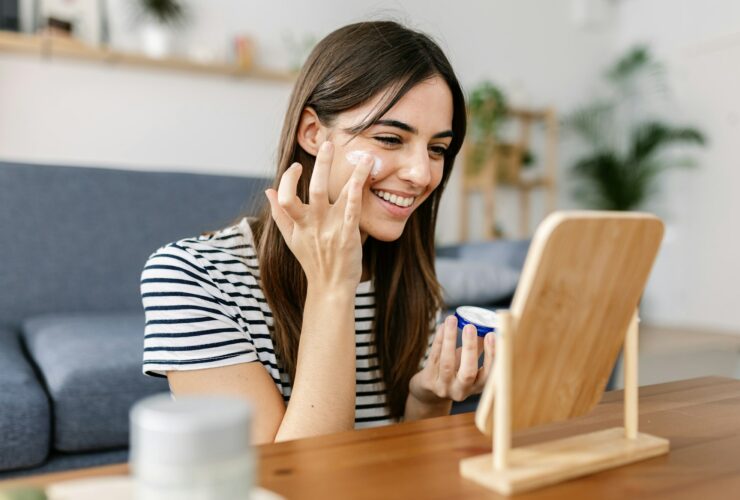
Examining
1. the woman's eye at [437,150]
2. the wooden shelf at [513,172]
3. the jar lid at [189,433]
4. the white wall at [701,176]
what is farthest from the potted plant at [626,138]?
the jar lid at [189,433]

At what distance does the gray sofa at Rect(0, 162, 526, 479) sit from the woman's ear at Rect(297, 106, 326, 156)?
25 centimetres

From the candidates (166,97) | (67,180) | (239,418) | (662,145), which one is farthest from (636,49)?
(239,418)

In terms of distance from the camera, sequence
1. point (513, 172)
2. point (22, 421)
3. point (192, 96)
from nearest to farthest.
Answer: point (22, 421)
point (192, 96)
point (513, 172)

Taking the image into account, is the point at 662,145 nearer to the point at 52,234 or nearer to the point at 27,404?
the point at 52,234

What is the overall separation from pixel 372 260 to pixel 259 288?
0.26 metres

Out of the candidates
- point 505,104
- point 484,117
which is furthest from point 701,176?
point 484,117

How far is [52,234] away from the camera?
6.87 feet

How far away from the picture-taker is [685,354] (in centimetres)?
367

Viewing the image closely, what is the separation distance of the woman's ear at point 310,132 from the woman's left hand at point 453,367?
375 mm

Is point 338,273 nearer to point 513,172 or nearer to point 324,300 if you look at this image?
point 324,300

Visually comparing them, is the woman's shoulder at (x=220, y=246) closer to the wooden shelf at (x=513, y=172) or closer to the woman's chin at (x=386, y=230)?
the woman's chin at (x=386, y=230)

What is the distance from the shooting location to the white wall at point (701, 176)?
15.0 feet

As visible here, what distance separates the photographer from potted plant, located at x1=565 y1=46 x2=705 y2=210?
474 centimetres

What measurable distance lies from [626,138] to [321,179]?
4.91 meters
